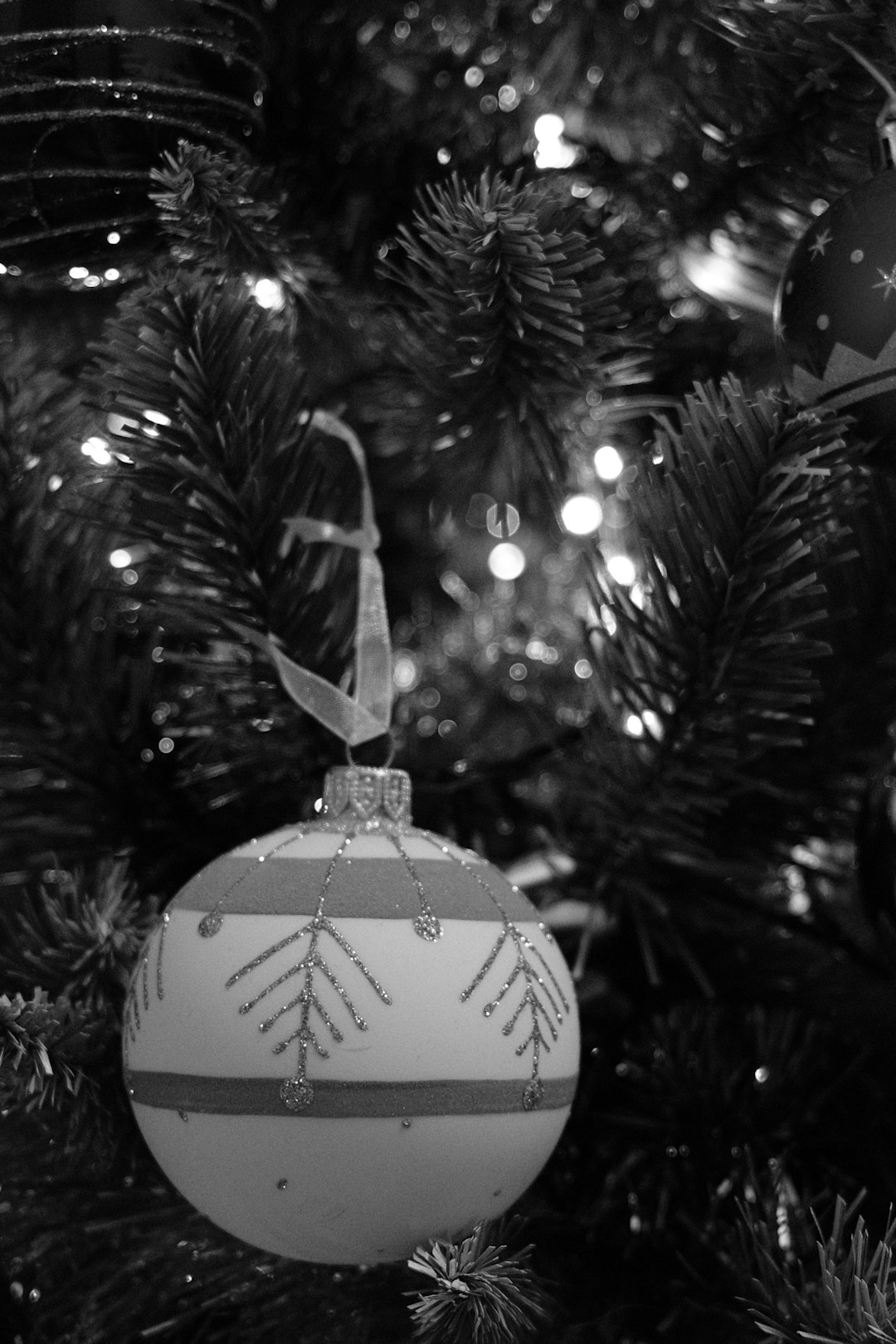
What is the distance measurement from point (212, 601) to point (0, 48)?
0.24 metres

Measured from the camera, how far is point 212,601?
582mm

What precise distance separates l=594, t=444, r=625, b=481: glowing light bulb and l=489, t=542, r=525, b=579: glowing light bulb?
0.23 metres

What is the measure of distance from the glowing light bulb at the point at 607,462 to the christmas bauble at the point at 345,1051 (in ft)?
0.99

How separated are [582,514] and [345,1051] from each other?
0.38 m

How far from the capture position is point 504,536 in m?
0.67

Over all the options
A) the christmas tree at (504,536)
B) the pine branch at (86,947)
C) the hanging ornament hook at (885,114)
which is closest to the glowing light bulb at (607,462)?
the christmas tree at (504,536)

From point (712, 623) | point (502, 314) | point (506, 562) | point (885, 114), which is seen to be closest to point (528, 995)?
point (712, 623)

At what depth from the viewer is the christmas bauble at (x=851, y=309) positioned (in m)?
0.50

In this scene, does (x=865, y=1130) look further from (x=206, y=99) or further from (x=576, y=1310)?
(x=206, y=99)

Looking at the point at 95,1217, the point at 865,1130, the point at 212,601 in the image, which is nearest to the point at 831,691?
the point at 865,1130

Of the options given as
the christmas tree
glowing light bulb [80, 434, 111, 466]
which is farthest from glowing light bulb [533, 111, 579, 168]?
glowing light bulb [80, 434, 111, 466]

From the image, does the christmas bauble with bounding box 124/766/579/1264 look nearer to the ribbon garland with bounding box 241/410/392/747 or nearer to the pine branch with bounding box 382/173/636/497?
the ribbon garland with bounding box 241/410/392/747

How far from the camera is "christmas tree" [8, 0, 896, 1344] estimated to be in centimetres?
50

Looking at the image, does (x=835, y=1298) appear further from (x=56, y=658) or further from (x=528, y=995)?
(x=56, y=658)
